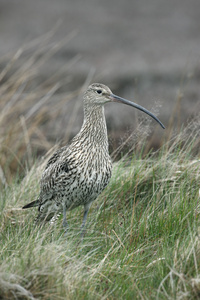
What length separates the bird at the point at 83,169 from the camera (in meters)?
5.29

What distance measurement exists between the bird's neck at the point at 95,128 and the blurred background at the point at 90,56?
1.93 meters

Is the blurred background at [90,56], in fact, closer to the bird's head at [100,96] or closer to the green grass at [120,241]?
the green grass at [120,241]

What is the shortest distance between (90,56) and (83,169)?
8318 mm

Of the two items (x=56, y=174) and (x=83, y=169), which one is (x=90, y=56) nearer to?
(x=56, y=174)

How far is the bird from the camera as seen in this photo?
5.29 meters

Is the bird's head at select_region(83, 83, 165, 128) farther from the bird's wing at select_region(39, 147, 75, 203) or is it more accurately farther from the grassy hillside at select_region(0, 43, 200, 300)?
the bird's wing at select_region(39, 147, 75, 203)

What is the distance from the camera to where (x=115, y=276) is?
4.44 metres

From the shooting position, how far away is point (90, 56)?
13.3 metres

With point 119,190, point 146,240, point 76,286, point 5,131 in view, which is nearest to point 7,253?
point 76,286

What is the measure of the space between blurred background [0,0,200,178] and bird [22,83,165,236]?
199 centimetres

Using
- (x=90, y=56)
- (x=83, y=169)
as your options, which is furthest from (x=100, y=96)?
(x=90, y=56)

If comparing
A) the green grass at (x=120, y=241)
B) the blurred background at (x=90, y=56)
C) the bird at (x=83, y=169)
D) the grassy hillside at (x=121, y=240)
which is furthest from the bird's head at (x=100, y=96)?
the blurred background at (x=90, y=56)

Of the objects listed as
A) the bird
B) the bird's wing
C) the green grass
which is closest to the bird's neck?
the bird

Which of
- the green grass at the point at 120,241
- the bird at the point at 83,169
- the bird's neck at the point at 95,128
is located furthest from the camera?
the bird's neck at the point at 95,128
